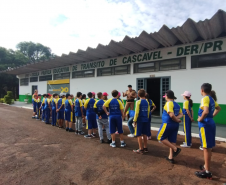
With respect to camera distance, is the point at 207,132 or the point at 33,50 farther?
the point at 33,50

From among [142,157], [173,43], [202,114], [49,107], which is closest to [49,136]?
[49,107]

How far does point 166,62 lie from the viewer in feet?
30.5

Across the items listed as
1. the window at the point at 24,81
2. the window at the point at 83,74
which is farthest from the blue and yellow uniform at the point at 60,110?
the window at the point at 24,81

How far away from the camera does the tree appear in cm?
4622

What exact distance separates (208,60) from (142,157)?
6380mm

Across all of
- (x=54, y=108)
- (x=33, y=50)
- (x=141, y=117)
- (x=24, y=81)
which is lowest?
(x=54, y=108)

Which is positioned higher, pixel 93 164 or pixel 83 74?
pixel 83 74

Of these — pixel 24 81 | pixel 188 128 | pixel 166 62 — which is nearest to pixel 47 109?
pixel 188 128

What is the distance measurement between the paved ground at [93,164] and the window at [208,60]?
419cm

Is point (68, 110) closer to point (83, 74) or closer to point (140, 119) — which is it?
point (140, 119)

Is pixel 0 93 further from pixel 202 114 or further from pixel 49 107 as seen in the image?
pixel 202 114

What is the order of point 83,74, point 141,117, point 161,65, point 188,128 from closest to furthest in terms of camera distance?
point 141,117
point 188,128
point 161,65
point 83,74

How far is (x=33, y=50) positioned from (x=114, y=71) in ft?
143

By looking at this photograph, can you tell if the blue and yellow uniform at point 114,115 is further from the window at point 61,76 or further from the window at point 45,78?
the window at point 45,78
